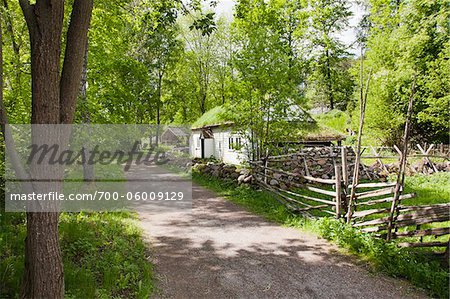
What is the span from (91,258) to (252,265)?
8.39 feet

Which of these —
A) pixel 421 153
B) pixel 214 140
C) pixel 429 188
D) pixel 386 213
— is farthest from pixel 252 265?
pixel 421 153

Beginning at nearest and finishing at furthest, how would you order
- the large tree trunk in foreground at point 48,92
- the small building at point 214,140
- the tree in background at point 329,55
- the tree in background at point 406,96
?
the large tree trunk in foreground at point 48,92, the tree in background at point 406,96, the small building at point 214,140, the tree in background at point 329,55

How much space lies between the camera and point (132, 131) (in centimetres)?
1811

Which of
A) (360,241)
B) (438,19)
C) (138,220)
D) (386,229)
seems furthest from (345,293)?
(138,220)

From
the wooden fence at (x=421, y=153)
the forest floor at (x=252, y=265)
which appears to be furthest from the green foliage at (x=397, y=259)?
the wooden fence at (x=421, y=153)

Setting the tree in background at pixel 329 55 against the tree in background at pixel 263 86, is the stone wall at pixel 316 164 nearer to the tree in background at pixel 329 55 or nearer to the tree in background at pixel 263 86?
the tree in background at pixel 263 86

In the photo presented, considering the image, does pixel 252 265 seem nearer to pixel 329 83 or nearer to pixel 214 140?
pixel 214 140

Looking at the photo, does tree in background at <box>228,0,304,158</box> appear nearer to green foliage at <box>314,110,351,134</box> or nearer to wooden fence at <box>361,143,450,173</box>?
wooden fence at <box>361,143,450,173</box>

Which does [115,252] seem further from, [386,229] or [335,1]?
[335,1]

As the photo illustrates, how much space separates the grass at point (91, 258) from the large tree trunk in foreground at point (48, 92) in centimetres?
66

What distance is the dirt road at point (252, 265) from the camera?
412 cm

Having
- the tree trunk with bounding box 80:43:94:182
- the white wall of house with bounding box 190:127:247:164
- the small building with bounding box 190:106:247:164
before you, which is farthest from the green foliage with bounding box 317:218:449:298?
the white wall of house with bounding box 190:127:247:164

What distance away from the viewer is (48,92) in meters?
2.79

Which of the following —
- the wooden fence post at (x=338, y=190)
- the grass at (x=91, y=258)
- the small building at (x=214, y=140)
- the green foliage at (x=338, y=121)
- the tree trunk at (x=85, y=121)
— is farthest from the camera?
the green foliage at (x=338, y=121)
